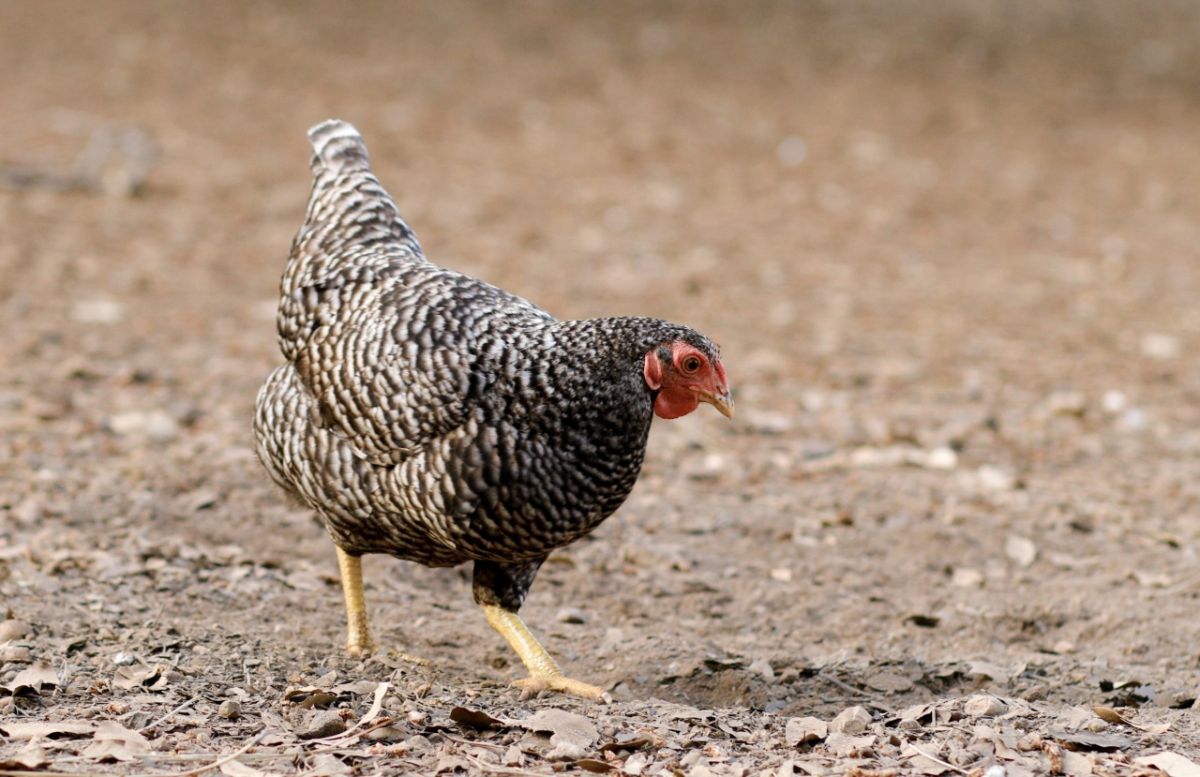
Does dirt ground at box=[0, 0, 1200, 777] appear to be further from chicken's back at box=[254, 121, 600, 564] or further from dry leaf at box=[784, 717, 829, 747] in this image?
chicken's back at box=[254, 121, 600, 564]

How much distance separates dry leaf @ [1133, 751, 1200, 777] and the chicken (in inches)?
51.2

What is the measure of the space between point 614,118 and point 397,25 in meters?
3.23

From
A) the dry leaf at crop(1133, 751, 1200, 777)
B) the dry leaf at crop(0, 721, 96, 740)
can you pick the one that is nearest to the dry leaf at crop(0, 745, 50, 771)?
the dry leaf at crop(0, 721, 96, 740)

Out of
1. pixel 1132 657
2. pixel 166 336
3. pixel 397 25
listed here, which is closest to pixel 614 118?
pixel 397 25

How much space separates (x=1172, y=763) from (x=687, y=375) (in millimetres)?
1460

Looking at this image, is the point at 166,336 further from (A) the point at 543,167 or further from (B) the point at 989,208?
(B) the point at 989,208

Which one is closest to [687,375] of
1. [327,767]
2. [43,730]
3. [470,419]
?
[470,419]

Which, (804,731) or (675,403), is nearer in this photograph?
(804,731)

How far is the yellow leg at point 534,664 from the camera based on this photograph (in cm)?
392

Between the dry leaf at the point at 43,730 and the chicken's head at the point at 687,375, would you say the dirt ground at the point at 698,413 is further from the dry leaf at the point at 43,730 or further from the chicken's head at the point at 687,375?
the chicken's head at the point at 687,375

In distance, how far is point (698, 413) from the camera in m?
6.76

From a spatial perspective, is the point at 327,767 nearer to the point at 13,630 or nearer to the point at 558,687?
the point at 558,687

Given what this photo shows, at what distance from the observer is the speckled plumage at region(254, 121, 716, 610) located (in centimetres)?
370

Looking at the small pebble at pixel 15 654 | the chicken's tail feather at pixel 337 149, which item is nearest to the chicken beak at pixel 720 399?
Answer: the chicken's tail feather at pixel 337 149
